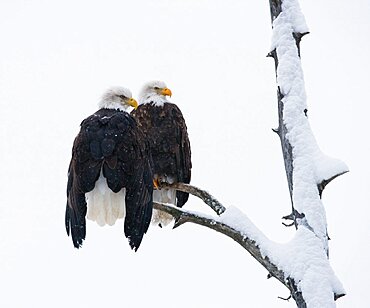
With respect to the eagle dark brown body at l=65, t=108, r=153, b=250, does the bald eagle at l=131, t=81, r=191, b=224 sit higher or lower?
higher

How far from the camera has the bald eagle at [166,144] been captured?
660 centimetres

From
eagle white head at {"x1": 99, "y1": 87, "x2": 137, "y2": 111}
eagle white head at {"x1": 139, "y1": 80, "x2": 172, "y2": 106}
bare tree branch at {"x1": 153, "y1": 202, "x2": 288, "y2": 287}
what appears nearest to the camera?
bare tree branch at {"x1": 153, "y1": 202, "x2": 288, "y2": 287}

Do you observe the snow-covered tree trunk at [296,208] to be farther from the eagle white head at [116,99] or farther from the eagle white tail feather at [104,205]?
the eagle white head at [116,99]

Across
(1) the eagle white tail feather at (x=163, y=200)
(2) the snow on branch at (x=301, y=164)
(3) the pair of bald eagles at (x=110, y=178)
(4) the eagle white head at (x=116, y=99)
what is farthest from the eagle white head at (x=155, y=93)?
(2) the snow on branch at (x=301, y=164)

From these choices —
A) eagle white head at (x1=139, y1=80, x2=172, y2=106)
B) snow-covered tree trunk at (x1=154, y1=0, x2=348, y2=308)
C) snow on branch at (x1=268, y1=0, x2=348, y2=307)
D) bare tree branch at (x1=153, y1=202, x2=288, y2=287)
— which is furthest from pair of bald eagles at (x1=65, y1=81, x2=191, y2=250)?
eagle white head at (x1=139, y1=80, x2=172, y2=106)

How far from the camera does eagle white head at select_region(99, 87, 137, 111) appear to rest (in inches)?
221

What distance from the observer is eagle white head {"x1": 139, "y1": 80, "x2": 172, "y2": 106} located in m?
6.90

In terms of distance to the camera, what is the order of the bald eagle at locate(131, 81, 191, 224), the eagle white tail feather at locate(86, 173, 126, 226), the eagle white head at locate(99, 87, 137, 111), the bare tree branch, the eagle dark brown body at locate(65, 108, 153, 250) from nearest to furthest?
1. the bare tree branch
2. the eagle dark brown body at locate(65, 108, 153, 250)
3. the eagle white tail feather at locate(86, 173, 126, 226)
4. the eagle white head at locate(99, 87, 137, 111)
5. the bald eagle at locate(131, 81, 191, 224)

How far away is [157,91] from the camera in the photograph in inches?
275

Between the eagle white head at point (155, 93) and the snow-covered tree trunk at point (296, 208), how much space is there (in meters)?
2.70

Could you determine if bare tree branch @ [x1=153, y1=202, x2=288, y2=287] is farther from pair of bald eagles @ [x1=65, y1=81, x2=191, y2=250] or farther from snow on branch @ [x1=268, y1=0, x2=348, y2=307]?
pair of bald eagles @ [x1=65, y1=81, x2=191, y2=250]

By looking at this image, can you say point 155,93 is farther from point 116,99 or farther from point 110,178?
point 110,178

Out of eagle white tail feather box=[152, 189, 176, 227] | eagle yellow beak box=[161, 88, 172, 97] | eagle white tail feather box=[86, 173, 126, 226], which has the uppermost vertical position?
eagle yellow beak box=[161, 88, 172, 97]

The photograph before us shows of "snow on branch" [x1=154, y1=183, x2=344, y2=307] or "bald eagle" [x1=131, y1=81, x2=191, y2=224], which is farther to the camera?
"bald eagle" [x1=131, y1=81, x2=191, y2=224]
